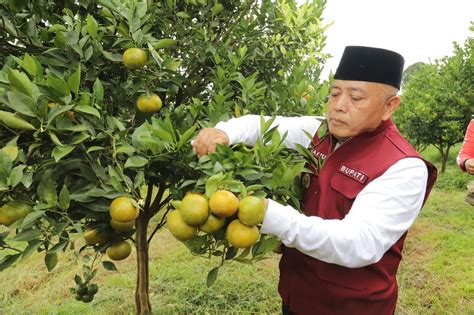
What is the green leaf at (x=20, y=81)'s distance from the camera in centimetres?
107

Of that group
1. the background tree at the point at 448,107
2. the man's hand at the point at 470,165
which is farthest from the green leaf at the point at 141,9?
the background tree at the point at 448,107

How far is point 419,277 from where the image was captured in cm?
416

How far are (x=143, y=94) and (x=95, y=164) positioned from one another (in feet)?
1.33

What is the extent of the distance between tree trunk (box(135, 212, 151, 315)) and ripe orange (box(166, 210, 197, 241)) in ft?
1.83

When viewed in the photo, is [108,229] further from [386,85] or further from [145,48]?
[386,85]

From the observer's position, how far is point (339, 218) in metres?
1.47

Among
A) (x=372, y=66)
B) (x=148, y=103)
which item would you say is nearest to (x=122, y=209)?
(x=148, y=103)

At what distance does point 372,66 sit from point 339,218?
543 millimetres

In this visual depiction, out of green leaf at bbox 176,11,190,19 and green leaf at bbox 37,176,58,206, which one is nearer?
green leaf at bbox 37,176,58,206

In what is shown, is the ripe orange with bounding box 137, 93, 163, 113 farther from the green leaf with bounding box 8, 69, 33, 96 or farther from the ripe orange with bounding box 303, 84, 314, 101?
the ripe orange with bounding box 303, 84, 314, 101

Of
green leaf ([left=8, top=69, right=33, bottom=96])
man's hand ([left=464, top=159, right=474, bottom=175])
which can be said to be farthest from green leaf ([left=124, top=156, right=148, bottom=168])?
man's hand ([left=464, top=159, right=474, bottom=175])

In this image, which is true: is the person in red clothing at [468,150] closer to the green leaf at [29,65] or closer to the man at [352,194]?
the man at [352,194]

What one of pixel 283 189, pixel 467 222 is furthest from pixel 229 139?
pixel 467 222

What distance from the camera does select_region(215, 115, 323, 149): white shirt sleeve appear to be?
146 centimetres
